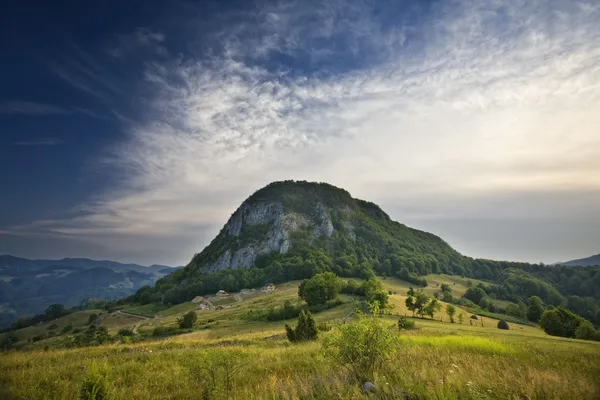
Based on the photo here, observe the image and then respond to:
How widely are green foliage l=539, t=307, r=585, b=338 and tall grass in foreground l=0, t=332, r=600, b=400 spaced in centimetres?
5872

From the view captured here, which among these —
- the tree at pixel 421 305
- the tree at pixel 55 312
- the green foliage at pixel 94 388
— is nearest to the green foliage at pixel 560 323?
the tree at pixel 421 305

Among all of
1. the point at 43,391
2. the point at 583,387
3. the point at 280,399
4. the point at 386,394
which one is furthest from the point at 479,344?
the point at 43,391

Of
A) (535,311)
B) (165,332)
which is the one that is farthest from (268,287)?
(535,311)

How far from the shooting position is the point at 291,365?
42.1ft

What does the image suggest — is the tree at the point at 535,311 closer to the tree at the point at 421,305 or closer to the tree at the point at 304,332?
the tree at the point at 421,305

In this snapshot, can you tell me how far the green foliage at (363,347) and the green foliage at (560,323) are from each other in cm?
6814

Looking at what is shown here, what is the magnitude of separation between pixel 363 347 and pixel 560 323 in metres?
69.6

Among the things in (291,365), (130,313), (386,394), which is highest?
(386,394)

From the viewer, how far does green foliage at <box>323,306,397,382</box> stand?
31.4 ft

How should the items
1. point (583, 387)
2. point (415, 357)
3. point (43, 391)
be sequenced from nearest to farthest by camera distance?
point (583, 387)
point (43, 391)
point (415, 357)

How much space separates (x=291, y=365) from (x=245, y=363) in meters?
2.01

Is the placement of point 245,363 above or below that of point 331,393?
below

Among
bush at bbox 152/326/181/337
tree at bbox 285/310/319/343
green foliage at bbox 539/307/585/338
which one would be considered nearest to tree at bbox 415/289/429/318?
green foliage at bbox 539/307/585/338

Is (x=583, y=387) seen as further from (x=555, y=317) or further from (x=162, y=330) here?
(x=162, y=330)
